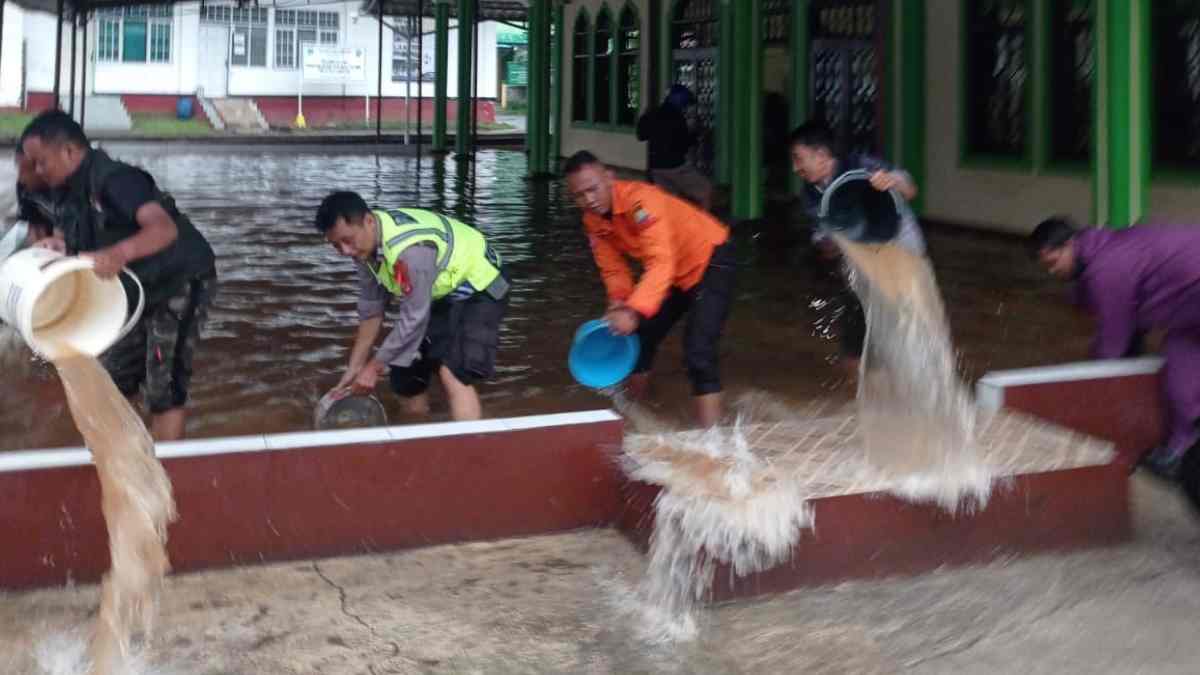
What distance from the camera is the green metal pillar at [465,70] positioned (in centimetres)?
2383

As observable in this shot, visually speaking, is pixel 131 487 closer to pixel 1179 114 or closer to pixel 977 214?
pixel 1179 114

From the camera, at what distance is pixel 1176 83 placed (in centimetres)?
1145

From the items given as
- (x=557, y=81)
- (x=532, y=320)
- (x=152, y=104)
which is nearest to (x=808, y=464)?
(x=532, y=320)

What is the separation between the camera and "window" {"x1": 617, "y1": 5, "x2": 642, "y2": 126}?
2231 cm

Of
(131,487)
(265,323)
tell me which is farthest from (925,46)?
(131,487)

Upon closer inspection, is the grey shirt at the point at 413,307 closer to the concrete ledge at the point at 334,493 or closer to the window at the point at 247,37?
the concrete ledge at the point at 334,493

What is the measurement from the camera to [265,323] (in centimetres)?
856

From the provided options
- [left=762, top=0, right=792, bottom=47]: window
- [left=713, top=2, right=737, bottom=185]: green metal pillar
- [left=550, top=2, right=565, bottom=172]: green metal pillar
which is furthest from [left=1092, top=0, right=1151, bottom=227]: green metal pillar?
[left=550, top=2, right=565, bottom=172]: green metal pillar

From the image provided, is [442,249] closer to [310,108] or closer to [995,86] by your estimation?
[995,86]

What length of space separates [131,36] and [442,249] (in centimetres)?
3381

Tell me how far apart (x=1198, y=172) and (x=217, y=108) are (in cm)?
3072

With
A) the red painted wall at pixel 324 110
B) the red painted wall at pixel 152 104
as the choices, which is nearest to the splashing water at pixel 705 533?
the red painted wall at pixel 324 110

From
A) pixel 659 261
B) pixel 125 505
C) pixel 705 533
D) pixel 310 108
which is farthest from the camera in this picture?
pixel 310 108

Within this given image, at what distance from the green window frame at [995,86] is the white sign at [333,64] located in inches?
1040
